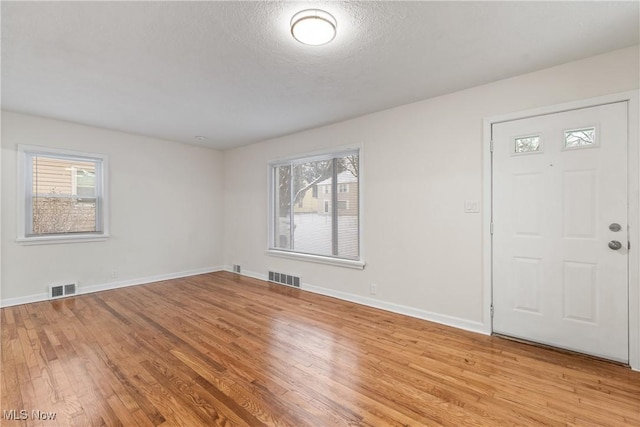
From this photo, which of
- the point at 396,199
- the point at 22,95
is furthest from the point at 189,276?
the point at 396,199

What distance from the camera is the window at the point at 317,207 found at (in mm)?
4184

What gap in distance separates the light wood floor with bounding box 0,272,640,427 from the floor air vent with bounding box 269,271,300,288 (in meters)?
1.26

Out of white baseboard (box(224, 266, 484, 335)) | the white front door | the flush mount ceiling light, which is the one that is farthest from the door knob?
the flush mount ceiling light

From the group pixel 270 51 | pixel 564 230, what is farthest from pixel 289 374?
pixel 564 230

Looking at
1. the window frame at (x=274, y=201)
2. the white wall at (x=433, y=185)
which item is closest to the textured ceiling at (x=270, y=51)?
the white wall at (x=433, y=185)

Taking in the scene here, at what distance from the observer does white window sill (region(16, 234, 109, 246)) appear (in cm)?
387

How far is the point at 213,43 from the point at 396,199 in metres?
2.54

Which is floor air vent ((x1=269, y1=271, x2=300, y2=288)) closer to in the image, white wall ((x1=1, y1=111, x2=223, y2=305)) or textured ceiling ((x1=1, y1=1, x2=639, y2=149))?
white wall ((x1=1, y1=111, x2=223, y2=305))

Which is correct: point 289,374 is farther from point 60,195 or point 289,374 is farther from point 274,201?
point 60,195

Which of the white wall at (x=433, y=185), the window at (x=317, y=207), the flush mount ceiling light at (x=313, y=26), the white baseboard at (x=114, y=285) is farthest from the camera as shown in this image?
the window at (x=317, y=207)

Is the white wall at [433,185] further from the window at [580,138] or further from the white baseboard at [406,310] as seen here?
the window at [580,138]

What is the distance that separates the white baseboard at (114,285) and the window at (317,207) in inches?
66.1

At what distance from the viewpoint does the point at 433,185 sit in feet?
10.9

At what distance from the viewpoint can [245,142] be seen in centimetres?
541
